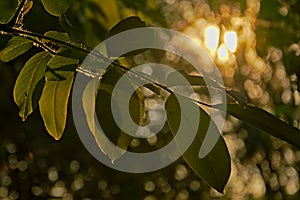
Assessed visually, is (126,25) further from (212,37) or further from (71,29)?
(212,37)

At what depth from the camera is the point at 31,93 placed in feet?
1.54

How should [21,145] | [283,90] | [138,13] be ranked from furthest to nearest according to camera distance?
[21,145] < [283,90] < [138,13]

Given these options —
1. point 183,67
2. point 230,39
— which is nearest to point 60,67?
point 230,39

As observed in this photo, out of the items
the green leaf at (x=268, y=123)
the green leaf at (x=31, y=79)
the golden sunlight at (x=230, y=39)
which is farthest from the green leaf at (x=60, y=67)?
the golden sunlight at (x=230, y=39)

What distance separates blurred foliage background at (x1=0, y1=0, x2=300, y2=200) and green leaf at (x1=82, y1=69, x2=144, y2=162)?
4 centimetres

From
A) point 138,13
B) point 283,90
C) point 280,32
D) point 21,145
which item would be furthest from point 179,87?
point 21,145

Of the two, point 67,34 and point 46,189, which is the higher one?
point 67,34

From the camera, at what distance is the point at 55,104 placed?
473 millimetres

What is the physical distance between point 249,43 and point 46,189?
7.59 feet

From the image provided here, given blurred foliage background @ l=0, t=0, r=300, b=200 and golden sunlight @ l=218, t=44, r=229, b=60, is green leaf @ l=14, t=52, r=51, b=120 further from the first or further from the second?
golden sunlight @ l=218, t=44, r=229, b=60

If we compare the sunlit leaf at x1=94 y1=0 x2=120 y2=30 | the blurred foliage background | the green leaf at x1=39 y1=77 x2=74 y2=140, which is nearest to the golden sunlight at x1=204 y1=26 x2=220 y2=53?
the blurred foliage background

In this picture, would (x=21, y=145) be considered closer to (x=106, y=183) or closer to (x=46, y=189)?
(x=46, y=189)

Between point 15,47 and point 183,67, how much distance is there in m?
0.91

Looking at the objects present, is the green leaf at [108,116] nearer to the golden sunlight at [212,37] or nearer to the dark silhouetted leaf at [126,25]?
the dark silhouetted leaf at [126,25]
